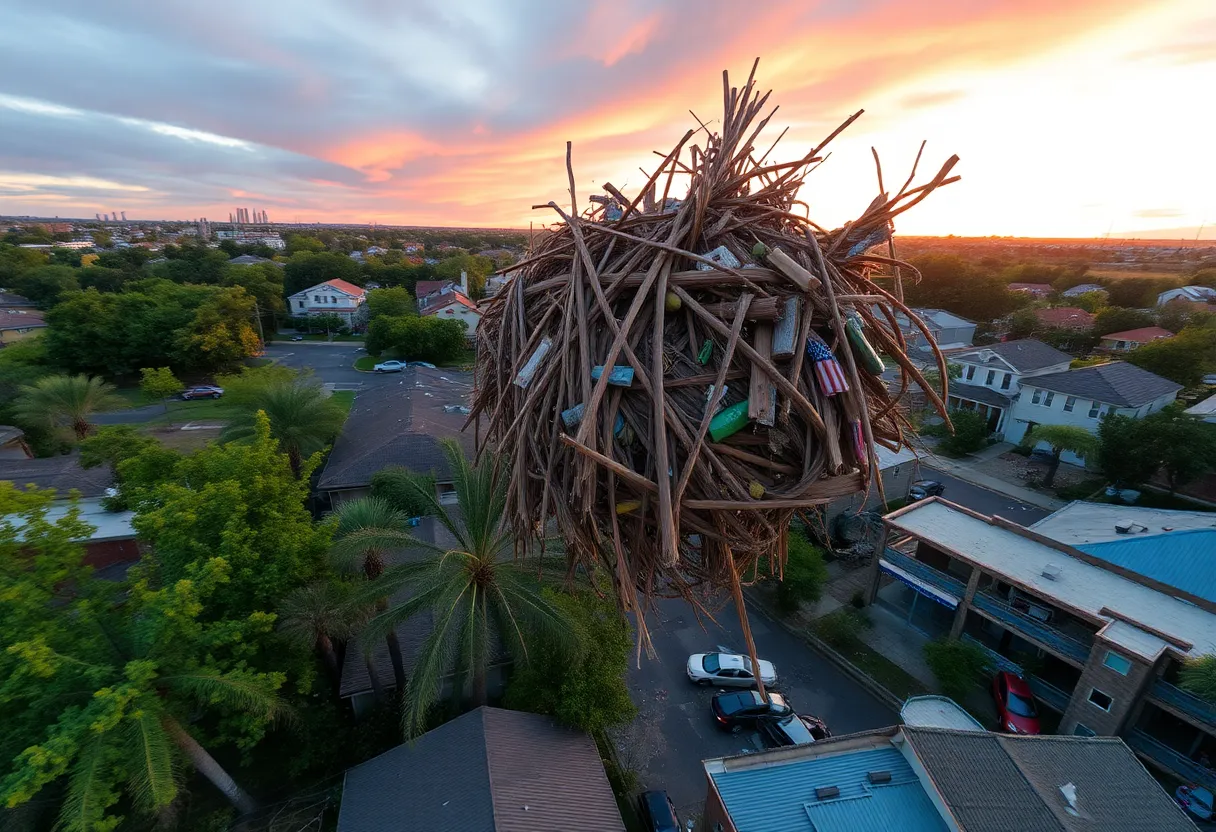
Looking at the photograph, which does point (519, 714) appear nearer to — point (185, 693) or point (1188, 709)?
point (185, 693)

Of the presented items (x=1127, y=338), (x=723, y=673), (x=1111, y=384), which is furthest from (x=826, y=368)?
(x=1127, y=338)

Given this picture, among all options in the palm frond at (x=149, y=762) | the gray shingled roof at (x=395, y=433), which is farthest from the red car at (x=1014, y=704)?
the palm frond at (x=149, y=762)

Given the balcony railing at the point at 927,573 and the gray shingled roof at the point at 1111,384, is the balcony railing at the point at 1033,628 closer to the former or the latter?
the balcony railing at the point at 927,573

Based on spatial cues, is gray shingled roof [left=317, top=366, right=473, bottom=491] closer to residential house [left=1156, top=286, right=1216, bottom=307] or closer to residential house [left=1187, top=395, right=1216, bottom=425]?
residential house [left=1187, top=395, right=1216, bottom=425]

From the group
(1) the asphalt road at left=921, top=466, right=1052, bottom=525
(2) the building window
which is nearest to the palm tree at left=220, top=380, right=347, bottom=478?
(2) the building window

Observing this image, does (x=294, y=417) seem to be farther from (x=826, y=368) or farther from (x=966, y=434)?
(x=966, y=434)

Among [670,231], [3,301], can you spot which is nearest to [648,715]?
[670,231]
